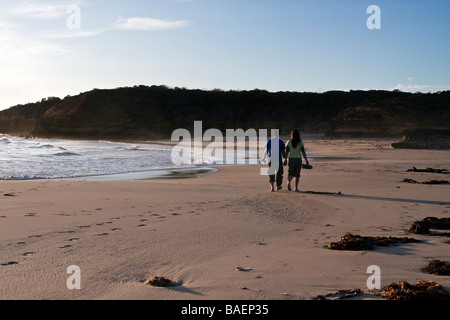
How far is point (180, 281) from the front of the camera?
3.80 meters

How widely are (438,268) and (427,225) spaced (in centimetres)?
208

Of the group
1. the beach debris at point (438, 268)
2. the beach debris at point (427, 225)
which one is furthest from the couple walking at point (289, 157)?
the beach debris at point (438, 268)

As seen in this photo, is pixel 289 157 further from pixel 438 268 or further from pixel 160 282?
pixel 160 282

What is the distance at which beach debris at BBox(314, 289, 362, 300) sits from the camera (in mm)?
3344

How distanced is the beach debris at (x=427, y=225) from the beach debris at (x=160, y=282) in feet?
12.1

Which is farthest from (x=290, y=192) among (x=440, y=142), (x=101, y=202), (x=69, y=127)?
(x=69, y=127)

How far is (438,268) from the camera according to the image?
157 inches

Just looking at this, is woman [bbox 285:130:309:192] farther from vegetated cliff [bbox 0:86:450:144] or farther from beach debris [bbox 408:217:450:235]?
vegetated cliff [bbox 0:86:450:144]

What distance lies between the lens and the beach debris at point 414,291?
10.8 ft

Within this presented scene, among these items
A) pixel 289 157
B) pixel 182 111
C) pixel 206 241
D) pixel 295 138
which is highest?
pixel 182 111

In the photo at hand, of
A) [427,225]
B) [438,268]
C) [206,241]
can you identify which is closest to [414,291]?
[438,268]

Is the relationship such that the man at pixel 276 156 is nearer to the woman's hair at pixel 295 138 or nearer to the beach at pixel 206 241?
the woman's hair at pixel 295 138

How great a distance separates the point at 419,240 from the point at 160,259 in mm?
3187
